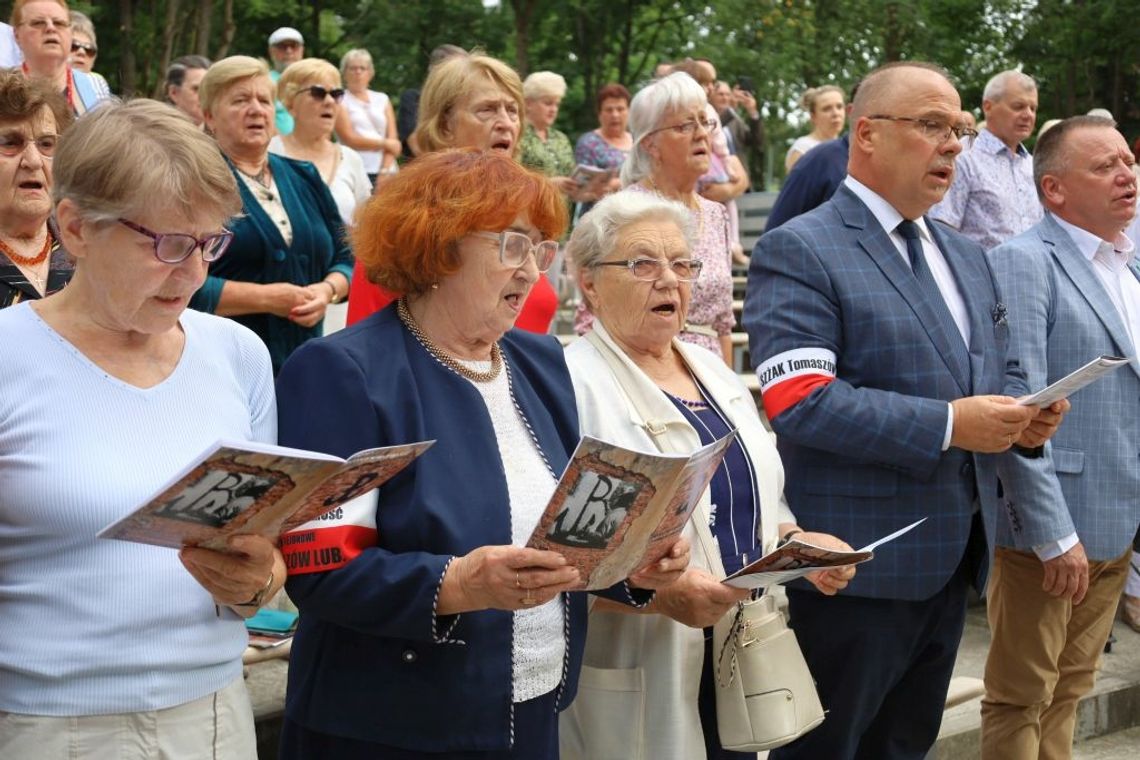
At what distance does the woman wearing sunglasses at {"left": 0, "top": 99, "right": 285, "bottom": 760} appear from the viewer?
2.55m

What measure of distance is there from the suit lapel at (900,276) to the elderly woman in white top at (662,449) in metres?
0.51

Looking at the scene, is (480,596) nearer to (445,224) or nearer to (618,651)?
(445,224)

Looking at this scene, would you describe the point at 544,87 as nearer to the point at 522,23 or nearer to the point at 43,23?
the point at 43,23

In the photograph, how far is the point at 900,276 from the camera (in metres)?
4.15

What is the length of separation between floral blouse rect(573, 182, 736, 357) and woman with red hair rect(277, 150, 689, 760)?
8.20 ft

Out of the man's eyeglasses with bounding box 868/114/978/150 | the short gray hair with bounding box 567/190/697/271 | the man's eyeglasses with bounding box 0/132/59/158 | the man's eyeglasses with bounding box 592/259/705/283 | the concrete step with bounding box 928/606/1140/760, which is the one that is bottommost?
the concrete step with bounding box 928/606/1140/760

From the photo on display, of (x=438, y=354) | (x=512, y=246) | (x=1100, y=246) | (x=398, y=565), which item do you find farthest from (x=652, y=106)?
(x=398, y=565)

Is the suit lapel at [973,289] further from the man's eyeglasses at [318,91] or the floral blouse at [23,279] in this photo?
the man's eyeglasses at [318,91]

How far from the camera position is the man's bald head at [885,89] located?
4.36 m

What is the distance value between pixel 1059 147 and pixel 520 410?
2906 millimetres

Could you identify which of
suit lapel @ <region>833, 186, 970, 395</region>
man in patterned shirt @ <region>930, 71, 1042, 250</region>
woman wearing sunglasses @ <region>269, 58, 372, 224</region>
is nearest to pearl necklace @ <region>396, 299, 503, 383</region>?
suit lapel @ <region>833, 186, 970, 395</region>

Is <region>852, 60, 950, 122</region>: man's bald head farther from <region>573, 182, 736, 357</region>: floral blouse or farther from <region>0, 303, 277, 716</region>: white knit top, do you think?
<region>0, 303, 277, 716</region>: white knit top

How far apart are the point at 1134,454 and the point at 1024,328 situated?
1.99ft

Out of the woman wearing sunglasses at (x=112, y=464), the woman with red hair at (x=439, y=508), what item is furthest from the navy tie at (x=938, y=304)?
the woman wearing sunglasses at (x=112, y=464)
